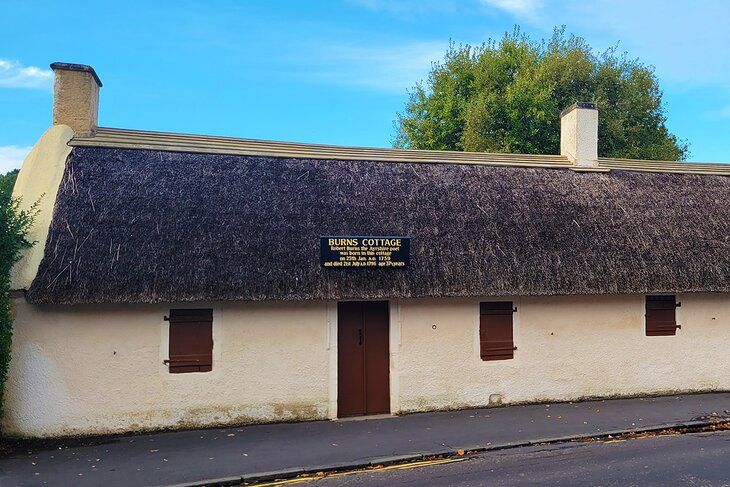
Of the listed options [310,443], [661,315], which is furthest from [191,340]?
[661,315]

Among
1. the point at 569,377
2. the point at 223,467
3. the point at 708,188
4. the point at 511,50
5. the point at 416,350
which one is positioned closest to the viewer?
the point at 223,467

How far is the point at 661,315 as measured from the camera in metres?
12.2

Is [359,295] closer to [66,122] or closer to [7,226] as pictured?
[7,226]

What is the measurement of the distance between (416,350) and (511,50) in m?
22.6

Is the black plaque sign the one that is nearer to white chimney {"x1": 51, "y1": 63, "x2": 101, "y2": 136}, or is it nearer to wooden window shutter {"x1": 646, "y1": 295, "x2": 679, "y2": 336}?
white chimney {"x1": 51, "y1": 63, "x2": 101, "y2": 136}

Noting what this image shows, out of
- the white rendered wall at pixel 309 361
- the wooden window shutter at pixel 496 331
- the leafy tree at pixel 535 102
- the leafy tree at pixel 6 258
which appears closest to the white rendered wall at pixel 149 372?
the white rendered wall at pixel 309 361

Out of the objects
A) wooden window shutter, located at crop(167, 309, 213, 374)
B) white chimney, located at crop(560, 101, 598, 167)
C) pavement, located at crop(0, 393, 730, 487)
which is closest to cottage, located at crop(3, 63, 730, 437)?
wooden window shutter, located at crop(167, 309, 213, 374)

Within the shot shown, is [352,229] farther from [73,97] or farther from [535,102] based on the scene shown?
[535,102]

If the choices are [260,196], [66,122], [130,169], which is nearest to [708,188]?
[260,196]

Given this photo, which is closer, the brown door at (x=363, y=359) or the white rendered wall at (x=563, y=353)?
the brown door at (x=363, y=359)

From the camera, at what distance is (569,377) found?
37.9 feet

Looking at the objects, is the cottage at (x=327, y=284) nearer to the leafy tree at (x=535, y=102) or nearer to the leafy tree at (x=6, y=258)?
the leafy tree at (x=6, y=258)

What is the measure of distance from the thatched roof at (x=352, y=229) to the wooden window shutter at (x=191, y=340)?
0.65 metres

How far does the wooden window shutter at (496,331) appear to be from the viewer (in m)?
11.1
